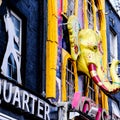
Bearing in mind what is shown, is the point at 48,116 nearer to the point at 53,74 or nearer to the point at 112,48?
the point at 53,74

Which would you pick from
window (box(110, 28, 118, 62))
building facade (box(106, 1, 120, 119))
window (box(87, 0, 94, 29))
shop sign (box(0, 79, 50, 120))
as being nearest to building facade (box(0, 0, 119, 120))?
shop sign (box(0, 79, 50, 120))

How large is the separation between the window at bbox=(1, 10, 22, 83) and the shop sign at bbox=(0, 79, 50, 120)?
33.1 inches

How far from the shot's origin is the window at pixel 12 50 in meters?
14.5

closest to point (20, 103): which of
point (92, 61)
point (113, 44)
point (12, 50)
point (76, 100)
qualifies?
point (12, 50)

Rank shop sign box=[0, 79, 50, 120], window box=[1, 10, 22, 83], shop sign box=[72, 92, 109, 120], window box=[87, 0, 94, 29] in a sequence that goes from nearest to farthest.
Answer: shop sign box=[0, 79, 50, 120], window box=[1, 10, 22, 83], shop sign box=[72, 92, 109, 120], window box=[87, 0, 94, 29]

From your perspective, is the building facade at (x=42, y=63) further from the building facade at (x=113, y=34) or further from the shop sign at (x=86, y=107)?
the building facade at (x=113, y=34)

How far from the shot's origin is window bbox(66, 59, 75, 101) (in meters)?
18.0

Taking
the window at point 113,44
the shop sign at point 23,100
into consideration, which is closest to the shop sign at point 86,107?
the shop sign at point 23,100

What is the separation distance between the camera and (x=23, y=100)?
1389 centimetres

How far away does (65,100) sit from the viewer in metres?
17.2

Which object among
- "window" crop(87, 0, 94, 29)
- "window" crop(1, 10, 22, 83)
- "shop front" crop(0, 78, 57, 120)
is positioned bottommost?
"shop front" crop(0, 78, 57, 120)

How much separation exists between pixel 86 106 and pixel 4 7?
16.7 ft

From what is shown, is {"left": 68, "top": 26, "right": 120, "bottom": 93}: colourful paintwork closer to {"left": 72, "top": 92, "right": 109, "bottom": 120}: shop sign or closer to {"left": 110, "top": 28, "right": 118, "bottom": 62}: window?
{"left": 72, "top": 92, "right": 109, "bottom": 120}: shop sign

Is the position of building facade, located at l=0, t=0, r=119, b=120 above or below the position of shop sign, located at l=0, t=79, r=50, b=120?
above
